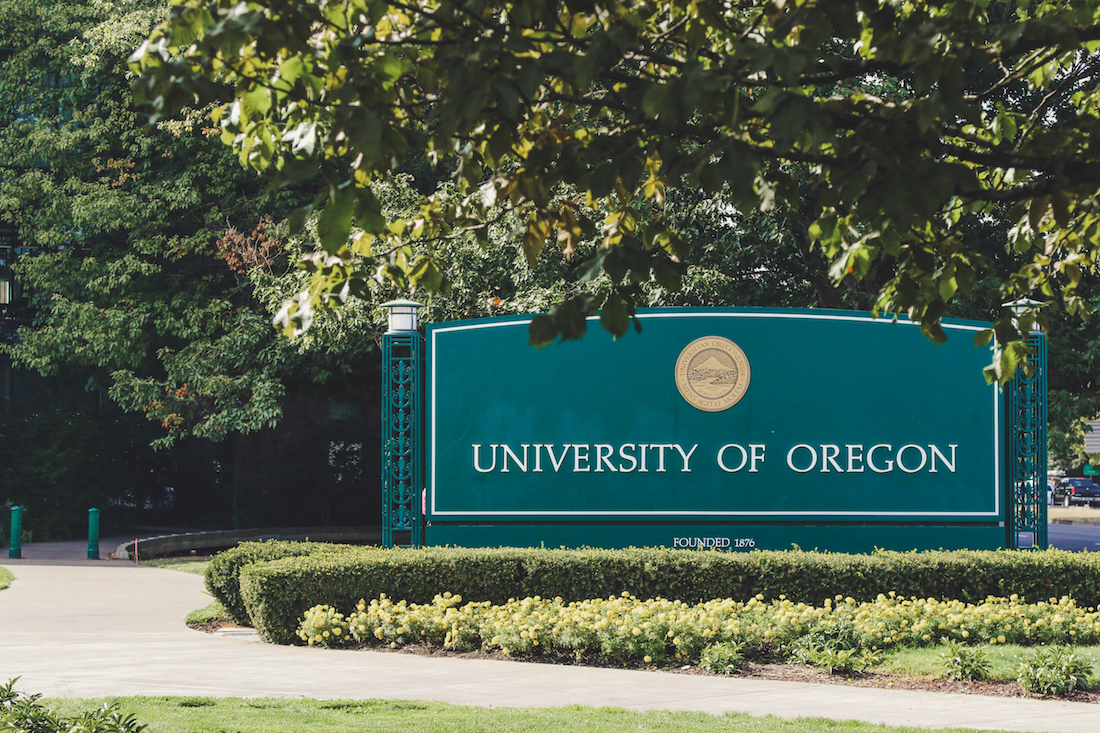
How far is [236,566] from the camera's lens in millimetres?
11234

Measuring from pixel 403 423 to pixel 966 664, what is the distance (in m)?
6.86

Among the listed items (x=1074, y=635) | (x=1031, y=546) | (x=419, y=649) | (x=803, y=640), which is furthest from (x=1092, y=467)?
(x=1031, y=546)

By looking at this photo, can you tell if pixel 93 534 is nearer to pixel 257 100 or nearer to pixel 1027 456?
pixel 1027 456

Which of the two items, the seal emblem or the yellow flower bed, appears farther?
the seal emblem

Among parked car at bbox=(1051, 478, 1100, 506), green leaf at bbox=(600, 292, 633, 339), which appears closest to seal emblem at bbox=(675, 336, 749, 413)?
green leaf at bbox=(600, 292, 633, 339)

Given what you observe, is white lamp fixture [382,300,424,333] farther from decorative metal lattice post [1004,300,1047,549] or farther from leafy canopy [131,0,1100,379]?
leafy canopy [131,0,1100,379]

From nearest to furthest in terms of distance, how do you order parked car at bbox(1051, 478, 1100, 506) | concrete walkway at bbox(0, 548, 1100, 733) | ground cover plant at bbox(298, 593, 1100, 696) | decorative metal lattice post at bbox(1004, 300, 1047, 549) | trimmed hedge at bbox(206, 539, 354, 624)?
concrete walkway at bbox(0, 548, 1100, 733) → ground cover plant at bbox(298, 593, 1100, 696) → trimmed hedge at bbox(206, 539, 354, 624) → decorative metal lattice post at bbox(1004, 300, 1047, 549) → parked car at bbox(1051, 478, 1100, 506)

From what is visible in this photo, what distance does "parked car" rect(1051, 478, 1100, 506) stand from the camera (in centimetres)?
6156

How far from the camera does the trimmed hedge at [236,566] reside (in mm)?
11227

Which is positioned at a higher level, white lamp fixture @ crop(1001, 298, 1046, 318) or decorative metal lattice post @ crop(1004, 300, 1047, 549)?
white lamp fixture @ crop(1001, 298, 1046, 318)

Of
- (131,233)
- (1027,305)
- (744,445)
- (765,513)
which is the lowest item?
(765,513)

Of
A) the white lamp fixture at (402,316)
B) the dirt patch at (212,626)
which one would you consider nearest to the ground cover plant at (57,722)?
the dirt patch at (212,626)

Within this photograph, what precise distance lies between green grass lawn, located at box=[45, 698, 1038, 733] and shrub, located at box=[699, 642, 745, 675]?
5.55ft

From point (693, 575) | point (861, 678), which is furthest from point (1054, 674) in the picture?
point (693, 575)
